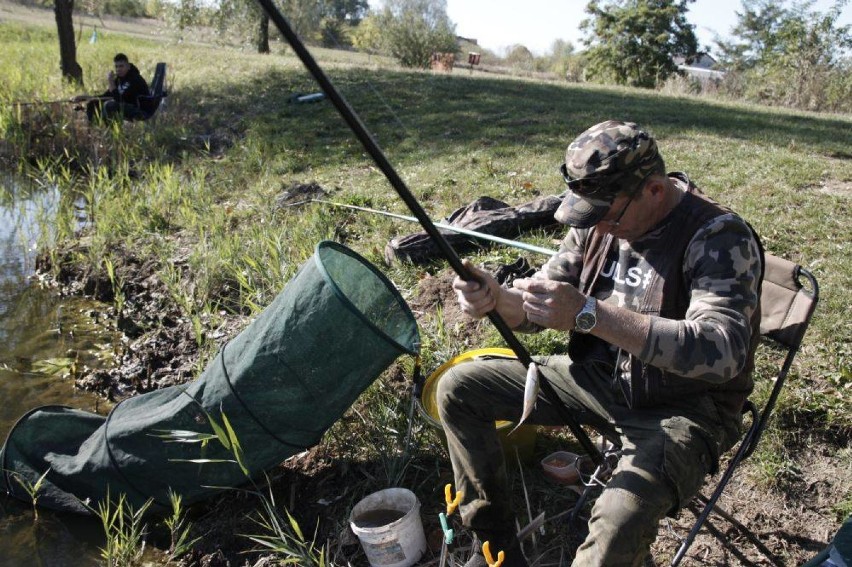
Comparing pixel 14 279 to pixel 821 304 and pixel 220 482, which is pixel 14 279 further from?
pixel 821 304

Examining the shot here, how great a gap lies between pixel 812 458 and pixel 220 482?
257 centimetres

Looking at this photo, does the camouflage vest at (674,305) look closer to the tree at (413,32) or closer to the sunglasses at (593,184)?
the sunglasses at (593,184)

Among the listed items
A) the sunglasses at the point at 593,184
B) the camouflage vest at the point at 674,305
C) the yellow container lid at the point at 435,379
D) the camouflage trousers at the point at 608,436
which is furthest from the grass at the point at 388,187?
the sunglasses at the point at 593,184

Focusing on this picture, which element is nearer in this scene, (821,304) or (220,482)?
(220,482)

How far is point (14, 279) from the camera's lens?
6387 millimetres

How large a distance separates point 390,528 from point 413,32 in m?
20.0

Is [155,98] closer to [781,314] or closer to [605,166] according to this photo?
[605,166]

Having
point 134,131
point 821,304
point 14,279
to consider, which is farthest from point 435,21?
point 821,304

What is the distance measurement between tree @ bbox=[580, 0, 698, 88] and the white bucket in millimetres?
29107

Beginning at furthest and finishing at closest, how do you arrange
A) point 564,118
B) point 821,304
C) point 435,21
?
point 435,21
point 564,118
point 821,304

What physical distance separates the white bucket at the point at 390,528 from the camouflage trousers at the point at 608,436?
24cm

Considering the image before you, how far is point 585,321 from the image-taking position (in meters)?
2.17

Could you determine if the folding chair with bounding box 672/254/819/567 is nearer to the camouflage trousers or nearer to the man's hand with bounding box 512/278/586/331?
the camouflage trousers

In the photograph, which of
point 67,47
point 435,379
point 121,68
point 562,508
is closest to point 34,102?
point 121,68
